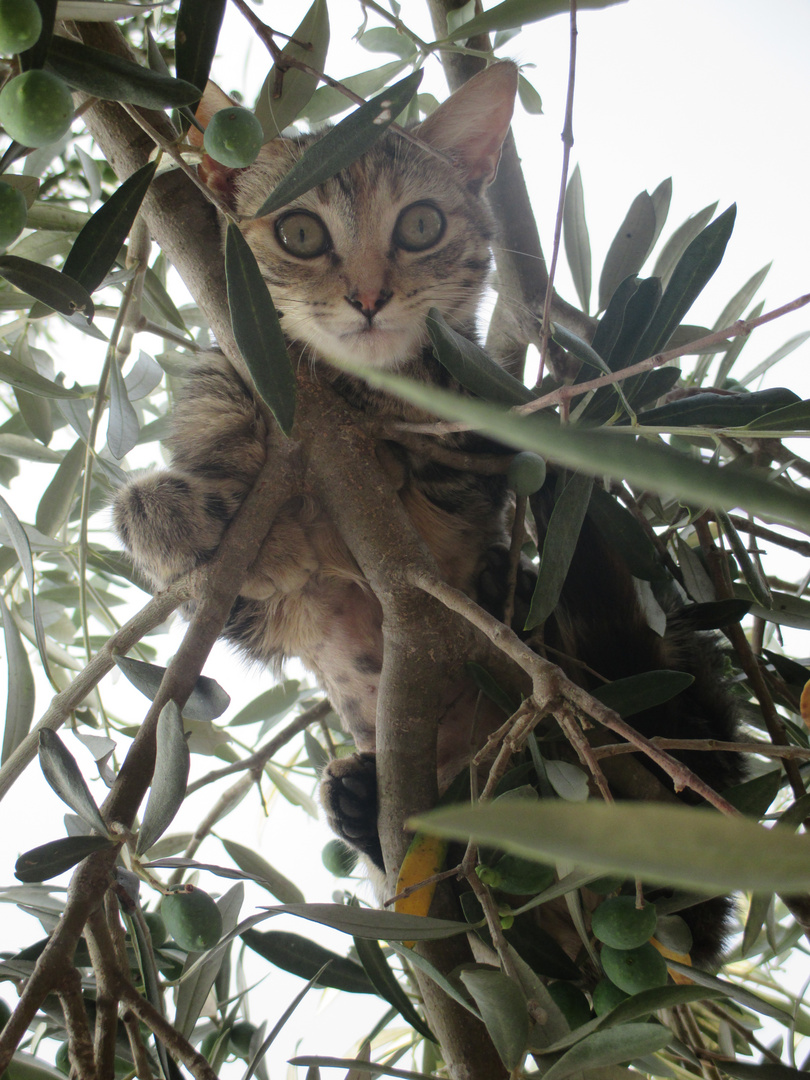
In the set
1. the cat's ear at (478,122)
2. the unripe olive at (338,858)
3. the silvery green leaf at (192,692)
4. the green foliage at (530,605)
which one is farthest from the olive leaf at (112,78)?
the unripe olive at (338,858)

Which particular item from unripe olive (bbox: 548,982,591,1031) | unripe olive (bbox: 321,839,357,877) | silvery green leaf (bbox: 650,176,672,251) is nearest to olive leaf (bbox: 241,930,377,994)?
unripe olive (bbox: 548,982,591,1031)

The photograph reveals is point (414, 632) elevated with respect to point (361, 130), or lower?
lower

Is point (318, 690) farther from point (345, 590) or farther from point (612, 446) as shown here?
point (612, 446)

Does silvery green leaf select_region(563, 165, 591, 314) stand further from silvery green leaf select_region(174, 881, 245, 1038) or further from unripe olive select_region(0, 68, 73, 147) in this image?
silvery green leaf select_region(174, 881, 245, 1038)

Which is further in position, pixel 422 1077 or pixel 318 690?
pixel 318 690

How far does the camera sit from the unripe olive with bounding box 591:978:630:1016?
0.77m

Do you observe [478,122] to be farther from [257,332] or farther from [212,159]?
[257,332]

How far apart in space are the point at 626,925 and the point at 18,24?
2.96 ft

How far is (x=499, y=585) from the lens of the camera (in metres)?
1.37

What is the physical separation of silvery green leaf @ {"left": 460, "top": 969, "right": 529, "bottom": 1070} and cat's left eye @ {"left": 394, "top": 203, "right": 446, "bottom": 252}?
4.14 feet

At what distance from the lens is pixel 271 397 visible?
2.29 feet

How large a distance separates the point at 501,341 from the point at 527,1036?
4.34 ft

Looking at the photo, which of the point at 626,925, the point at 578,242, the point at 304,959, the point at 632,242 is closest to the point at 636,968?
the point at 626,925

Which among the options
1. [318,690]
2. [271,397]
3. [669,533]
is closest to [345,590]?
[318,690]
